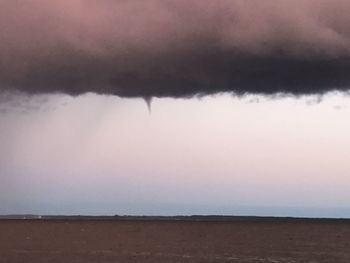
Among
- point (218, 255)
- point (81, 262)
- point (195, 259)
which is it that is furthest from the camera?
point (218, 255)

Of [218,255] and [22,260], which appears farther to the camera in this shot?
[218,255]

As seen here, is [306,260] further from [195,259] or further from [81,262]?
[81,262]

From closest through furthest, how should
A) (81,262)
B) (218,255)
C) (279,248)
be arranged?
(81,262) < (218,255) < (279,248)

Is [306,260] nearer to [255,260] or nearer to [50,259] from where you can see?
[255,260]

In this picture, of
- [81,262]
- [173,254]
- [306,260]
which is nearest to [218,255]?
[173,254]

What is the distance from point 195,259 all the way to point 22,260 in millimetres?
23097

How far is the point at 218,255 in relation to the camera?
110 metres

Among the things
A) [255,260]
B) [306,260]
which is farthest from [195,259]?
[306,260]

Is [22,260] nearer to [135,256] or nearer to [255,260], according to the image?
[135,256]

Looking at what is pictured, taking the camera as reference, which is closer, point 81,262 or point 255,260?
point 81,262

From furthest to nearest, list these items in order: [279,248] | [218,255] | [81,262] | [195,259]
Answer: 1. [279,248]
2. [218,255]
3. [195,259]
4. [81,262]

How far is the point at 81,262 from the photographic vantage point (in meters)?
93.6

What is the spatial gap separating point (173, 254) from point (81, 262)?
2149cm

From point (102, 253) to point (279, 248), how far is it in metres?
33.3
